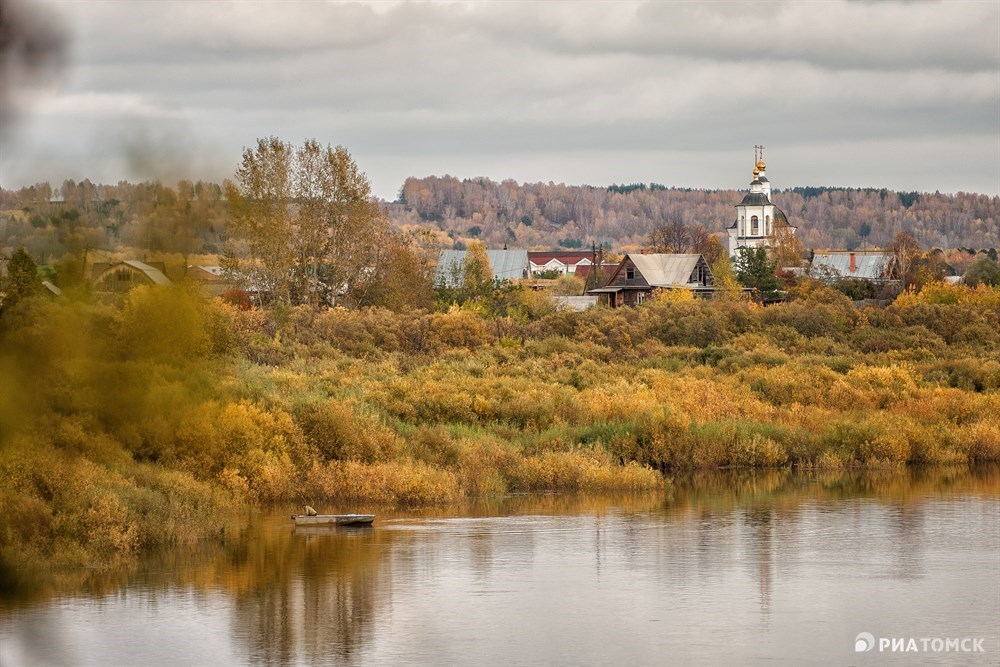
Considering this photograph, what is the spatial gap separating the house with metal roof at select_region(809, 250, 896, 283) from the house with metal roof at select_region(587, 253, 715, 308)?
1448 centimetres

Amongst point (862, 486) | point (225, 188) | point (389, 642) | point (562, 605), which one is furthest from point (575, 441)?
point (225, 188)

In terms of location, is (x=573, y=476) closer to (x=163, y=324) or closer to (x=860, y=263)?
(x=163, y=324)

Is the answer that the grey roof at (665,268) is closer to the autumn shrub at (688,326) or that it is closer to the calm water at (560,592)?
the autumn shrub at (688,326)

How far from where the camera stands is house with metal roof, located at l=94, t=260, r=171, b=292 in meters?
10.1

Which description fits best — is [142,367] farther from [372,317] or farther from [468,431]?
Answer: [372,317]

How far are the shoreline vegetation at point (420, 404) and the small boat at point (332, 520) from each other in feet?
4.13

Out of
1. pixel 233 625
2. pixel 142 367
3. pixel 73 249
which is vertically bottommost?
pixel 233 625

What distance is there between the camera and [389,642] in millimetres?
15438

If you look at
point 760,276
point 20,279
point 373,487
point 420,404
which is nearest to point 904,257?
point 760,276

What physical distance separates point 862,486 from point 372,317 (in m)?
24.4

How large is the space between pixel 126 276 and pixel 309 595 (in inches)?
328

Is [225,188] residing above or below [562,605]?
above

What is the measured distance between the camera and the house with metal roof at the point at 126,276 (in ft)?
33.1

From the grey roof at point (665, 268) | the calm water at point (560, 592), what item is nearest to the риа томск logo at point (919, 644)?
the calm water at point (560, 592)
